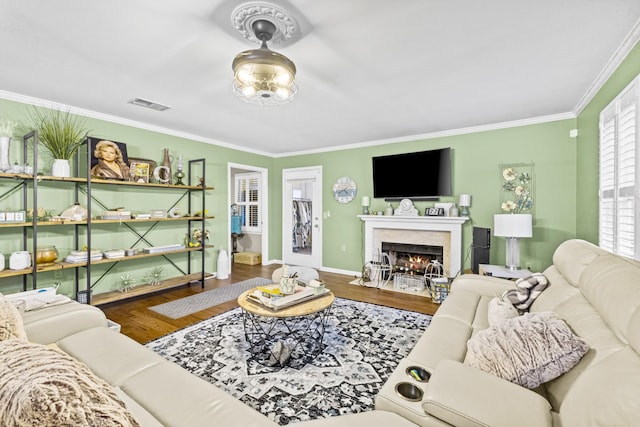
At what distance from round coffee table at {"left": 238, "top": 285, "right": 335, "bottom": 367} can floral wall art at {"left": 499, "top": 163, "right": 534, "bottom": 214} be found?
292cm

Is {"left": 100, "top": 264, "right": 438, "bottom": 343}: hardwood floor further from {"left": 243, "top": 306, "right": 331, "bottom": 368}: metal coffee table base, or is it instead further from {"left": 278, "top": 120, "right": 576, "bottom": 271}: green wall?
{"left": 278, "top": 120, "right": 576, "bottom": 271}: green wall

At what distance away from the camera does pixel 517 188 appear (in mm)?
3895

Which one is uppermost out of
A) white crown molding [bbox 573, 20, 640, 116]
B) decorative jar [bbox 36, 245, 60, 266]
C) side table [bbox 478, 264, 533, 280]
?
white crown molding [bbox 573, 20, 640, 116]

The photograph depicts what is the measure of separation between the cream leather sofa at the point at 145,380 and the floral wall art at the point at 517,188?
3.76 m

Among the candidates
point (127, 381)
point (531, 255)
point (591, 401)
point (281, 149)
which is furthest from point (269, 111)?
point (531, 255)

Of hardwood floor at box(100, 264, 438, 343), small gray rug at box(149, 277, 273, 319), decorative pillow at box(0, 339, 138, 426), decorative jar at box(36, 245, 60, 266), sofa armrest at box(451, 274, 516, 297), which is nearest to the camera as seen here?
decorative pillow at box(0, 339, 138, 426)

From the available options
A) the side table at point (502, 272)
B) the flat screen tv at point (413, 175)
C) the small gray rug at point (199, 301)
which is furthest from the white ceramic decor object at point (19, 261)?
the side table at point (502, 272)

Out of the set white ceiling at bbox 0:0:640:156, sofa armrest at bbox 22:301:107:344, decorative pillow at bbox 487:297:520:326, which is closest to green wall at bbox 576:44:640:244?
white ceiling at bbox 0:0:640:156

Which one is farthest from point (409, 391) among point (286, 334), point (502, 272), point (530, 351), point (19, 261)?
point (19, 261)

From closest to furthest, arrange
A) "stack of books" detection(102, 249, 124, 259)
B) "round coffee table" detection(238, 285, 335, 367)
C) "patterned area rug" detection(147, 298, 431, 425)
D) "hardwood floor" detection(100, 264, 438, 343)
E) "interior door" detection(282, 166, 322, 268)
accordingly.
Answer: "patterned area rug" detection(147, 298, 431, 425), "round coffee table" detection(238, 285, 335, 367), "hardwood floor" detection(100, 264, 438, 343), "stack of books" detection(102, 249, 124, 259), "interior door" detection(282, 166, 322, 268)

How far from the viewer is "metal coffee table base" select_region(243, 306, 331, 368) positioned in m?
2.30

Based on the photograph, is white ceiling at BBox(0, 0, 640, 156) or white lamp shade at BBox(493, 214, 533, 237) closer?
white ceiling at BBox(0, 0, 640, 156)

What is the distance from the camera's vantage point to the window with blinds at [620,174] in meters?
2.01

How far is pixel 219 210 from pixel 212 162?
2.79 feet
